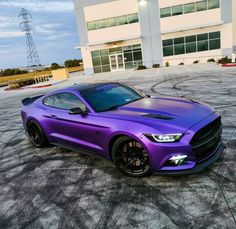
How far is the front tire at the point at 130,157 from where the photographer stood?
14.0 ft

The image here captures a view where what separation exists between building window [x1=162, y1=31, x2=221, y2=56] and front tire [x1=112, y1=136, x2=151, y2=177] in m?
30.8

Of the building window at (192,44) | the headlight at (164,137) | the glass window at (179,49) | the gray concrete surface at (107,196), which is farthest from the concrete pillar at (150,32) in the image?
the headlight at (164,137)

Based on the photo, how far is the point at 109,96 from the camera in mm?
5465

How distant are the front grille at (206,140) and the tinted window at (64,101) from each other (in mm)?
2279

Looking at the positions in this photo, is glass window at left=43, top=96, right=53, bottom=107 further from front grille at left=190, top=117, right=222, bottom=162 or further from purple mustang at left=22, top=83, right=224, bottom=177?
front grille at left=190, top=117, right=222, bottom=162

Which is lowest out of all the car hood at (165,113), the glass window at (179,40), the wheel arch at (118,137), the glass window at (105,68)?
the glass window at (105,68)

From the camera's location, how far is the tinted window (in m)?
5.37

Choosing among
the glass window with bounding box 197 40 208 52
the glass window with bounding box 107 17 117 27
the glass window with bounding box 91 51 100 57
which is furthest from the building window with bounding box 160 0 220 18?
the glass window with bounding box 91 51 100 57

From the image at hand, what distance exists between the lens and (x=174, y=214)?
11.2ft

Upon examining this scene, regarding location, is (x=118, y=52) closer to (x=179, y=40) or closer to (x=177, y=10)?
(x=179, y=40)

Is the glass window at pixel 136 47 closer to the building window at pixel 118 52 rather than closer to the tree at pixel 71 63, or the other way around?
the building window at pixel 118 52

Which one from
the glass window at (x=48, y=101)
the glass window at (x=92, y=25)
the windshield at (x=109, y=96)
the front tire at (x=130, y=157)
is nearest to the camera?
the front tire at (x=130, y=157)

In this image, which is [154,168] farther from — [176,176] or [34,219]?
[34,219]

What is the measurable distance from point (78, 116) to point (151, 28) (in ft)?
100
